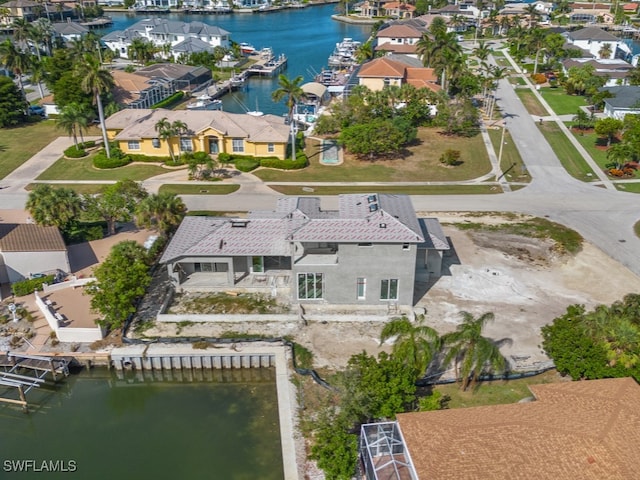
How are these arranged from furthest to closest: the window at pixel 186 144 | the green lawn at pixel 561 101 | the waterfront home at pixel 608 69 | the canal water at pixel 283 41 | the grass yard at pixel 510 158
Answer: the canal water at pixel 283 41 < the waterfront home at pixel 608 69 < the green lawn at pixel 561 101 < the window at pixel 186 144 < the grass yard at pixel 510 158

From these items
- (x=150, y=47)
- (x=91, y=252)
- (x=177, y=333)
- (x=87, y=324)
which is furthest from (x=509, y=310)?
(x=150, y=47)

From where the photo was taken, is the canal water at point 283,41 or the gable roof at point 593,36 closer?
the canal water at point 283,41

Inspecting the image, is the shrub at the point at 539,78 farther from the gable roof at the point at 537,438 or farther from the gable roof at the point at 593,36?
the gable roof at the point at 537,438

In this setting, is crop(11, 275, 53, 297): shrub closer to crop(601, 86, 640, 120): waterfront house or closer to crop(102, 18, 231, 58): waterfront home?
crop(601, 86, 640, 120): waterfront house

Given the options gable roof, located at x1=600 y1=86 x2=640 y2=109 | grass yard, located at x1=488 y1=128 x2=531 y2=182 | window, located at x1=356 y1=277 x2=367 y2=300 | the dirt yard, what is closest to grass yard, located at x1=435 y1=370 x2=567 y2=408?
the dirt yard

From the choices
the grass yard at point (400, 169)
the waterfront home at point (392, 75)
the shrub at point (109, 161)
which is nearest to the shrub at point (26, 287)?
the shrub at point (109, 161)

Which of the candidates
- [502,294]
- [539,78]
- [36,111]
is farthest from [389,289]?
[539,78]
